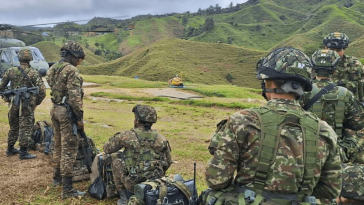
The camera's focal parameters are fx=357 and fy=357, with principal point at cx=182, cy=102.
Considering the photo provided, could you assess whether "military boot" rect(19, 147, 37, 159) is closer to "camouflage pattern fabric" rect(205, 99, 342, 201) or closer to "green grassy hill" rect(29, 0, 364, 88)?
"camouflage pattern fabric" rect(205, 99, 342, 201)

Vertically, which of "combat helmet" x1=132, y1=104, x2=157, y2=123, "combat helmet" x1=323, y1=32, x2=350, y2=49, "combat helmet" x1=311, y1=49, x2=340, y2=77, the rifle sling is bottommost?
"combat helmet" x1=132, y1=104, x2=157, y2=123

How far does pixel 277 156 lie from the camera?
2.43 meters

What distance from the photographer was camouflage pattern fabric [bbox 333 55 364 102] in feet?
20.0

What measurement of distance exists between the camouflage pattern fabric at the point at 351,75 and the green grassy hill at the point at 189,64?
43137mm

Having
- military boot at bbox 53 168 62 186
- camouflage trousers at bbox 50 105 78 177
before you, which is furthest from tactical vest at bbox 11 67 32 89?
military boot at bbox 53 168 62 186

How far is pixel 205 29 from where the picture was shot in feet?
312

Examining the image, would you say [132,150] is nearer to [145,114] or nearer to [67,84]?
[145,114]

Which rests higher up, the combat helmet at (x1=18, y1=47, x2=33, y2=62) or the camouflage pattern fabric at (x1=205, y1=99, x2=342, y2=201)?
the combat helmet at (x1=18, y1=47, x2=33, y2=62)

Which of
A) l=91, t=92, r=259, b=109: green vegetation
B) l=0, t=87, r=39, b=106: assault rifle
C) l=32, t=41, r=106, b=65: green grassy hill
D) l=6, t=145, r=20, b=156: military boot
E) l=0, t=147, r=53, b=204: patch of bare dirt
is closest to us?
l=0, t=147, r=53, b=204: patch of bare dirt

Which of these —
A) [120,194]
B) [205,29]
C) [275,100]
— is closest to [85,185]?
[120,194]

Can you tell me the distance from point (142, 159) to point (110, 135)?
5867 mm

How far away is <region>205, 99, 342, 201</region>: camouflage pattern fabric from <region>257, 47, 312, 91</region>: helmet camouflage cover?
0.17m

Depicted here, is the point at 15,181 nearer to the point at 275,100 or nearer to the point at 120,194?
the point at 120,194

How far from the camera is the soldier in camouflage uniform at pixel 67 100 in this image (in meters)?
5.41
